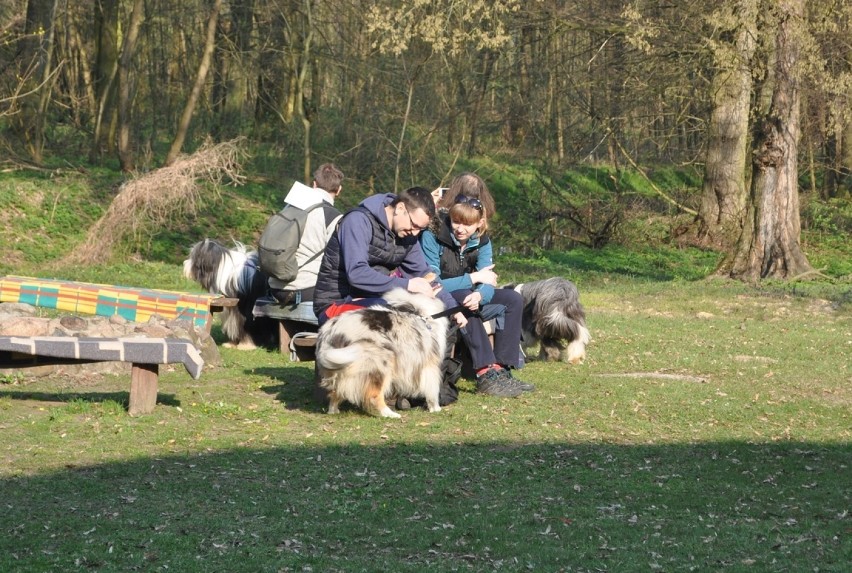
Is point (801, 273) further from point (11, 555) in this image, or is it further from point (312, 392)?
point (11, 555)

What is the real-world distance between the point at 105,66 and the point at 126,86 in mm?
2652

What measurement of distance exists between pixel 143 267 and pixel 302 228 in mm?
7949

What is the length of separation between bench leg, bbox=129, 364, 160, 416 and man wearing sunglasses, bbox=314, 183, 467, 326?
1387 mm

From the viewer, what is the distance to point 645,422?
795 centimetres

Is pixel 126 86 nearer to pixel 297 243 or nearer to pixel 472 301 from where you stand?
pixel 297 243

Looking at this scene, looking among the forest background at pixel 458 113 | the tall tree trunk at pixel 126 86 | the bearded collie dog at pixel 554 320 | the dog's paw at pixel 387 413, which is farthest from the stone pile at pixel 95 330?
the tall tree trunk at pixel 126 86

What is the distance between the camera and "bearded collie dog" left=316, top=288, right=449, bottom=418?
739 centimetres

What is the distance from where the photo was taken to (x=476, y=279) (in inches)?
347

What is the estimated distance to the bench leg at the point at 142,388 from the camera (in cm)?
741

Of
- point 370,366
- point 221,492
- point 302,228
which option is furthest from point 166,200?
point 221,492

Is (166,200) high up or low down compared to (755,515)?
up

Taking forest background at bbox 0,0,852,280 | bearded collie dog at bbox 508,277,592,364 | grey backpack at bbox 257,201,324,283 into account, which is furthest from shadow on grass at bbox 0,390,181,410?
forest background at bbox 0,0,852,280

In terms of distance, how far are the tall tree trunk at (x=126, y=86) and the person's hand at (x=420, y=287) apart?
50.2ft

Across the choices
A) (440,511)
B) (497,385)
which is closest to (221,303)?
(497,385)
